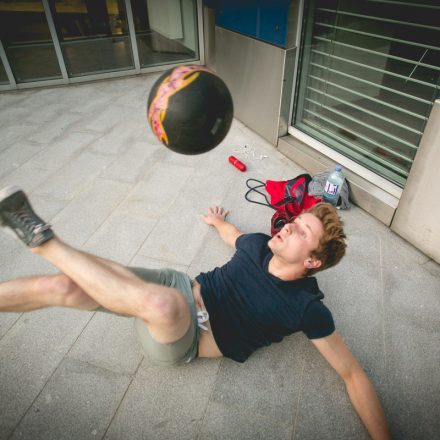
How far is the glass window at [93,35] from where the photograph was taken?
5695 mm

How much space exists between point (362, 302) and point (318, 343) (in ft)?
2.74

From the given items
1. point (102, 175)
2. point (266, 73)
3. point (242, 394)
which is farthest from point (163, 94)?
point (266, 73)

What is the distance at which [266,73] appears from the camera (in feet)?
12.9

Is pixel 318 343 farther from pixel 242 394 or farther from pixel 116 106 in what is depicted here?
pixel 116 106

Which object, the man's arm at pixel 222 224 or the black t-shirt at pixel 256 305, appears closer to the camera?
the black t-shirt at pixel 256 305

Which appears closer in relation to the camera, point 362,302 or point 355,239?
point 362,302

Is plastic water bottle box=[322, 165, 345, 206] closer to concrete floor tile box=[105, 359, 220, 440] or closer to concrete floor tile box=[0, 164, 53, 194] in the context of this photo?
concrete floor tile box=[105, 359, 220, 440]

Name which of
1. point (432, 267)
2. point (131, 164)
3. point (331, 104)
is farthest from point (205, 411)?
point (331, 104)

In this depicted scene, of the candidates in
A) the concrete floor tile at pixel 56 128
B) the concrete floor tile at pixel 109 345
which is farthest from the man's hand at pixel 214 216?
the concrete floor tile at pixel 56 128

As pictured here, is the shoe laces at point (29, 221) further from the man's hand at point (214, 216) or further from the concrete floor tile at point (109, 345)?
the man's hand at point (214, 216)

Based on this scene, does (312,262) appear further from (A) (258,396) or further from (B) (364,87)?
(B) (364,87)

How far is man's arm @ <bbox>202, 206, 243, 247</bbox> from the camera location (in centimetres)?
258

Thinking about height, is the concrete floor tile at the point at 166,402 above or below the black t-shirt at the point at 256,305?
below

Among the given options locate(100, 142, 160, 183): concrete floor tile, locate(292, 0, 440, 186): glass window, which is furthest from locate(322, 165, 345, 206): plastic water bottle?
locate(100, 142, 160, 183): concrete floor tile
